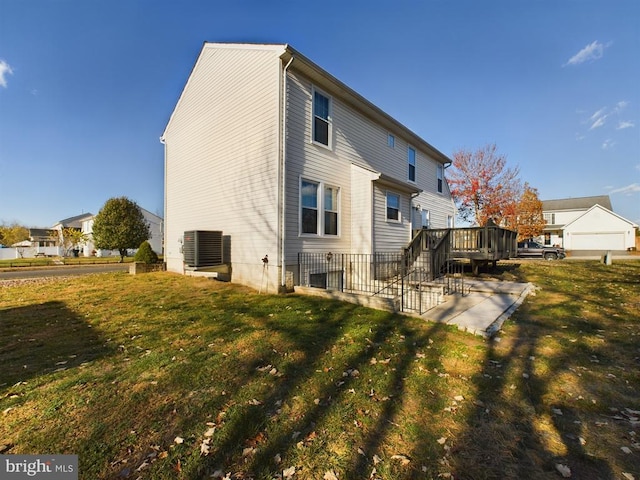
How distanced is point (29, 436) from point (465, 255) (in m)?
11.7

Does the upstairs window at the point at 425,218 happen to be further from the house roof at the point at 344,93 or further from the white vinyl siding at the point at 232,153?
the white vinyl siding at the point at 232,153

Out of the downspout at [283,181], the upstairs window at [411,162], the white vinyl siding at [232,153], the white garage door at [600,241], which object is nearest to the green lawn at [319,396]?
the downspout at [283,181]

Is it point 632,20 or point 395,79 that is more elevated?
point 395,79

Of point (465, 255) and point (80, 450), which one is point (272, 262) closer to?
point (80, 450)

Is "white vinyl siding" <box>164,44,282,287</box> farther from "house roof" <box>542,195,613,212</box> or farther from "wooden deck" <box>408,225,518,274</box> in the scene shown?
"house roof" <box>542,195,613,212</box>

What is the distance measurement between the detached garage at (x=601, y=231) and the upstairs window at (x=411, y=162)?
34388 millimetres

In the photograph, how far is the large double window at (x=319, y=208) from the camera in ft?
29.9

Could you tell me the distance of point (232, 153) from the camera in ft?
32.9

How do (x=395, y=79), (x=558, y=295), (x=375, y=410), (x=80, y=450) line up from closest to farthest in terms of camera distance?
(x=80, y=450) → (x=375, y=410) → (x=558, y=295) → (x=395, y=79)

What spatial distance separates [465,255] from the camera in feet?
35.0

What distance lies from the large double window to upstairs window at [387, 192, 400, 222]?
2.35 meters

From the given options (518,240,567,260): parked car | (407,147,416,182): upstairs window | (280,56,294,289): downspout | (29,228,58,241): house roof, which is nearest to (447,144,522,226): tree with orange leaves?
(518,240,567,260): parked car

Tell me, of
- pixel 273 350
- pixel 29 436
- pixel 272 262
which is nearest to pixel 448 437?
pixel 273 350

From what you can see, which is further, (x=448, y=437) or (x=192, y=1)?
(x=192, y=1)
